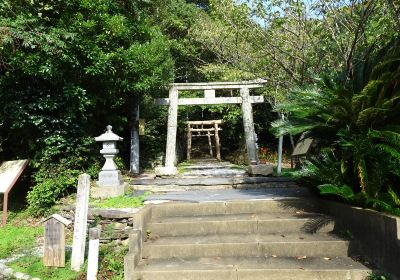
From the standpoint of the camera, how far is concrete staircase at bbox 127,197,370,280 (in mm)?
4473

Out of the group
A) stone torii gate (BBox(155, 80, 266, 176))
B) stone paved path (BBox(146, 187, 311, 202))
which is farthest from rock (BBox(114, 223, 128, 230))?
stone torii gate (BBox(155, 80, 266, 176))

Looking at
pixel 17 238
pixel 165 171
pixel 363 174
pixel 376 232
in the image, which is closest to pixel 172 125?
pixel 165 171

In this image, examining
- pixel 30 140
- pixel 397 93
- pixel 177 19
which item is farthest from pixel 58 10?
pixel 177 19

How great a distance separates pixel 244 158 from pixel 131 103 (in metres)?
6.17

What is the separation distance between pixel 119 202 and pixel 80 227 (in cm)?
175

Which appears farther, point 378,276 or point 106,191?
point 106,191

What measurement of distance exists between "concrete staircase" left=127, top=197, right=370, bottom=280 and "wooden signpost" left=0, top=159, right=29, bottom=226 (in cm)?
343

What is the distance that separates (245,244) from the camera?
5.05 metres

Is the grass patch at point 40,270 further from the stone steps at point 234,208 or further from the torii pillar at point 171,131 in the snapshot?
the torii pillar at point 171,131

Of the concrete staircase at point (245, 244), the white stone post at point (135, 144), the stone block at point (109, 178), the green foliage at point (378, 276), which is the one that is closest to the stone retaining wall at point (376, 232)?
the green foliage at point (378, 276)

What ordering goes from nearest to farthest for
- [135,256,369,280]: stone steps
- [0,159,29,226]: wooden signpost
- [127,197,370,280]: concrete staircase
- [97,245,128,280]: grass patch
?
[135,256,369,280]: stone steps
[127,197,370,280]: concrete staircase
[97,245,128,280]: grass patch
[0,159,29,226]: wooden signpost

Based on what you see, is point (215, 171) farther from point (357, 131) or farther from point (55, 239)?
point (55, 239)

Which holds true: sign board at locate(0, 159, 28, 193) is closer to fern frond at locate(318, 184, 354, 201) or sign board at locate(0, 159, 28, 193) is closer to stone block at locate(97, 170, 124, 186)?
stone block at locate(97, 170, 124, 186)

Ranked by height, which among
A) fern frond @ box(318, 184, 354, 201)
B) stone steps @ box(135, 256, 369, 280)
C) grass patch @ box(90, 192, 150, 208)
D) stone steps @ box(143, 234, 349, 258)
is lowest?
stone steps @ box(135, 256, 369, 280)
